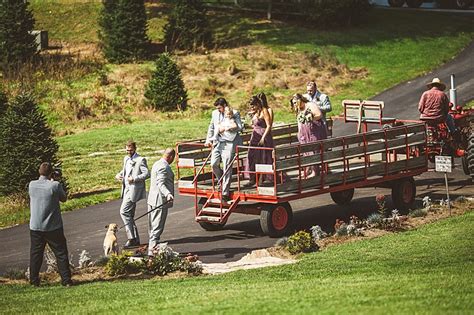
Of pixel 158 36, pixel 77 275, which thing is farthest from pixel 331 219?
pixel 158 36

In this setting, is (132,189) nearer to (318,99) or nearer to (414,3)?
(318,99)

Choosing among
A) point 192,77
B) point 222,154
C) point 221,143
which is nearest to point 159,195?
point 222,154

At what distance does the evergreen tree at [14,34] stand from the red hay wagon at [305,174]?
2051 cm

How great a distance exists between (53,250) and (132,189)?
3.64 m

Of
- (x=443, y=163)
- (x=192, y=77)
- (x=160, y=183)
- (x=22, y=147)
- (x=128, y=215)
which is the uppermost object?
(x=192, y=77)

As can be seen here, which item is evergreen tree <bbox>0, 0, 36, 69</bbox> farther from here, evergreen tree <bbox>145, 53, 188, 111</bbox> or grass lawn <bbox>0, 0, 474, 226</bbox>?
evergreen tree <bbox>145, 53, 188, 111</bbox>

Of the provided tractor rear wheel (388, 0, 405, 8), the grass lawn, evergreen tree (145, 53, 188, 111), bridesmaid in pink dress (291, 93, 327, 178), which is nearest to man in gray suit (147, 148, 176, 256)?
bridesmaid in pink dress (291, 93, 327, 178)

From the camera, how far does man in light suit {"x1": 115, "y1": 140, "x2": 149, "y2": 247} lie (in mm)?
20344

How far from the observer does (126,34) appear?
144 ft

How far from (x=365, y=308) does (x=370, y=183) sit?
30.7 feet

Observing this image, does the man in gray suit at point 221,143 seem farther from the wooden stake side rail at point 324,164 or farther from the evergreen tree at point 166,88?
the evergreen tree at point 166,88

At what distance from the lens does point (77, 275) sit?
1809cm

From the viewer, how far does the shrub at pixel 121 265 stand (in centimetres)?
1784

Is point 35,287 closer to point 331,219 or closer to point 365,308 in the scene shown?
point 365,308
